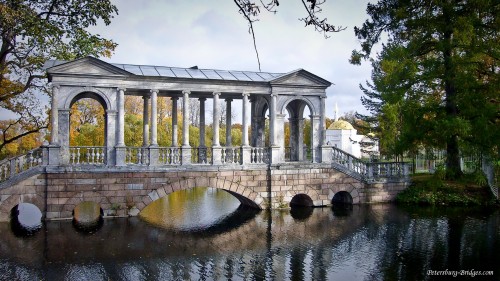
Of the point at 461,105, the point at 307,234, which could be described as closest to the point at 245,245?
the point at 307,234

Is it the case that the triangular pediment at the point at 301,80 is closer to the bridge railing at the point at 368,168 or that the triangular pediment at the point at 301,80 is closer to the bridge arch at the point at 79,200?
the bridge railing at the point at 368,168

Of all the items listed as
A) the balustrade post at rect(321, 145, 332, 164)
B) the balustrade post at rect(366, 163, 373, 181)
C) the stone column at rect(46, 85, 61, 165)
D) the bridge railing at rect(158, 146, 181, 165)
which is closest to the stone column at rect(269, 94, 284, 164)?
the balustrade post at rect(321, 145, 332, 164)

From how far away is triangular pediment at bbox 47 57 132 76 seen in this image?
15445 millimetres

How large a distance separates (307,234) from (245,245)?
7.50 ft

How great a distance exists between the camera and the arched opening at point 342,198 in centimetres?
1952

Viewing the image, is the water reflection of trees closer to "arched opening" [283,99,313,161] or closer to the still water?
the still water

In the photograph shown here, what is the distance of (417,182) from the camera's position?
2033 centimetres

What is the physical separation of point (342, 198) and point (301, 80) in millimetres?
5748

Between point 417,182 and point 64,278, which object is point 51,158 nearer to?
point 64,278

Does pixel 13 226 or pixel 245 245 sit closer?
pixel 245 245

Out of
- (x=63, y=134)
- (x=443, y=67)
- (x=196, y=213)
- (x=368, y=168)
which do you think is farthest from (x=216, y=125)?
(x=443, y=67)

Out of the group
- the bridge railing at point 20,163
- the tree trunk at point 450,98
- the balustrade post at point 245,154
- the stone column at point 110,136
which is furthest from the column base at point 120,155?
the tree trunk at point 450,98

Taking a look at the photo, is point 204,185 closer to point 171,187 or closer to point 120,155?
point 171,187

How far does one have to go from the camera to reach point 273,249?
11.8 meters
